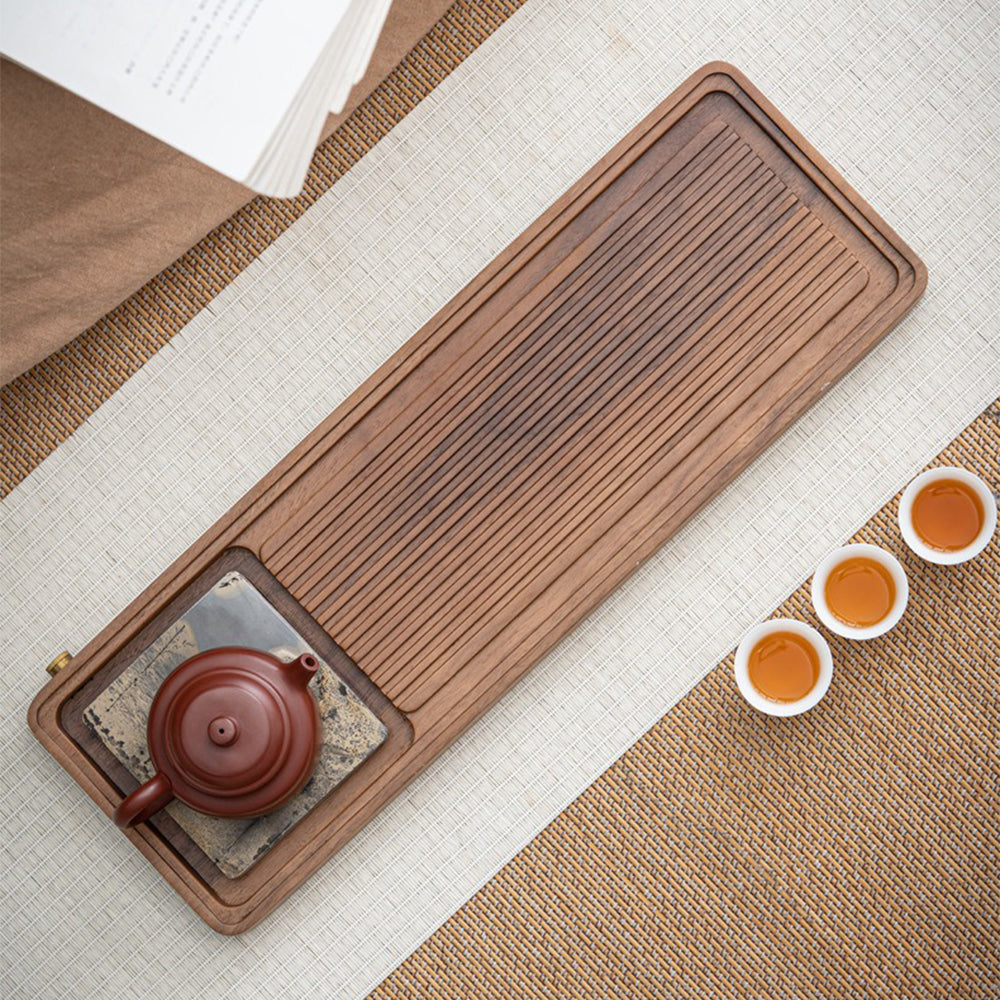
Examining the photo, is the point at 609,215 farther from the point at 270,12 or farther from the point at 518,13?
the point at 270,12

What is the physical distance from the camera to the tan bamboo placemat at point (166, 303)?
875mm

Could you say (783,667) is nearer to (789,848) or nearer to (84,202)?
(789,848)

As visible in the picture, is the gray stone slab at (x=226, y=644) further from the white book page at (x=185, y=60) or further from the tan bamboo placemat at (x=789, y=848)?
the white book page at (x=185, y=60)

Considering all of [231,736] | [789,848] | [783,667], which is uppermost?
[231,736]

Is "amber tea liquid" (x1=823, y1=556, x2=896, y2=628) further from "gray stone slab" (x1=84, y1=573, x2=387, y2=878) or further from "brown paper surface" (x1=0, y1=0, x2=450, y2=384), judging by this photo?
"brown paper surface" (x1=0, y1=0, x2=450, y2=384)

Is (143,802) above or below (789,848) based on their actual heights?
above

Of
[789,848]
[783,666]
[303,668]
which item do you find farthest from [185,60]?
[789,848]

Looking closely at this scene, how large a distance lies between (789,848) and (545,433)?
1.35ft

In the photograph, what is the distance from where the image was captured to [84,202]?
0.77m

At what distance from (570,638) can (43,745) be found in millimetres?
450

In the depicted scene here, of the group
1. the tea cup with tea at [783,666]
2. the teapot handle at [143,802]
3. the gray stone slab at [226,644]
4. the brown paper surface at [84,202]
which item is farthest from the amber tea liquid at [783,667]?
the brown paper surface at [84,202]

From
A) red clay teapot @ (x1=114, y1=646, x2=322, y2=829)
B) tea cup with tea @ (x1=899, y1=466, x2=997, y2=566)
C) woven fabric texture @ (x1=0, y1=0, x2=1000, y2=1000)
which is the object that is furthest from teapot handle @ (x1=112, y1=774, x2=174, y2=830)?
tea cup with tea @ (x1=899, y1=466, x2=997, y2=566)

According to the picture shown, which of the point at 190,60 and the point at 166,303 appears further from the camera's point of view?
the point at 166,303

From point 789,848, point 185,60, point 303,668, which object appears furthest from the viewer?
point 789,848
